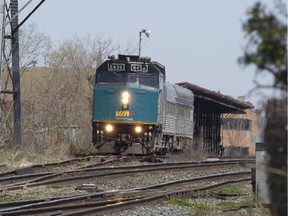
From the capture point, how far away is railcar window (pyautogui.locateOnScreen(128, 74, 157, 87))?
26.0m

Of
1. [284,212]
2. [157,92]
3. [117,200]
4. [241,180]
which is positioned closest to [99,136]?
[157,92]

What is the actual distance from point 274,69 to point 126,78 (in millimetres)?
22803

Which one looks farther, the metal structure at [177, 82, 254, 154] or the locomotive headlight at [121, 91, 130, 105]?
the metal structure at [177, 82, 254, 154]

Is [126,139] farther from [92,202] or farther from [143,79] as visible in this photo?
[92,202]

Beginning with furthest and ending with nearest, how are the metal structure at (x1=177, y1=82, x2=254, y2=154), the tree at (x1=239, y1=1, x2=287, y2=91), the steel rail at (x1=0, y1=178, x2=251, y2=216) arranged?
1. the metal structure at (x1=177, y1=82, x2=254, y2=154)
2. the steel rail at (x1=0, y1=178, x2=251, y2=216)
3. the tree at (x1=239, y1=1, x2=287, y2=91)

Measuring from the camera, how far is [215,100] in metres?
40.8

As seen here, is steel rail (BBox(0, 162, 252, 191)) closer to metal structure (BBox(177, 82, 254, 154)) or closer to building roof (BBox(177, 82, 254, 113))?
metal structure (BBox(177, 82, 254, 154))

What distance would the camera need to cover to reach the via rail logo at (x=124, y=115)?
25750mm

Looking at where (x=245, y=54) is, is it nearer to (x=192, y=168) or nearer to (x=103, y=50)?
(x=192, y=168)

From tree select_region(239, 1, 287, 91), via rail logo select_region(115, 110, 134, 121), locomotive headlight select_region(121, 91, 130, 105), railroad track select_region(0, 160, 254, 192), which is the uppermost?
locomotive headlight select_region(121, 91, 130, 105)

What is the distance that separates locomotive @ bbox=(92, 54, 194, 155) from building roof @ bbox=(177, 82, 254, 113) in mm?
12010

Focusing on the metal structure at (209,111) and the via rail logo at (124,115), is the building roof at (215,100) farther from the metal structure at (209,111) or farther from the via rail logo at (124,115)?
the via rail logo at (124,115)

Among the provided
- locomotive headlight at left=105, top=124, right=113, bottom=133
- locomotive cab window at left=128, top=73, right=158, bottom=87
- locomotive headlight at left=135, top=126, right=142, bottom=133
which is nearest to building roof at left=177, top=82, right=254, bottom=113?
locomotive cab window at left=128, top=73, right=158, bottom=87

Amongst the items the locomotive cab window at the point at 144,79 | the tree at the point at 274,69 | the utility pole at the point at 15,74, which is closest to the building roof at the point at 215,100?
the locomotive cab window at the point at 144,79
